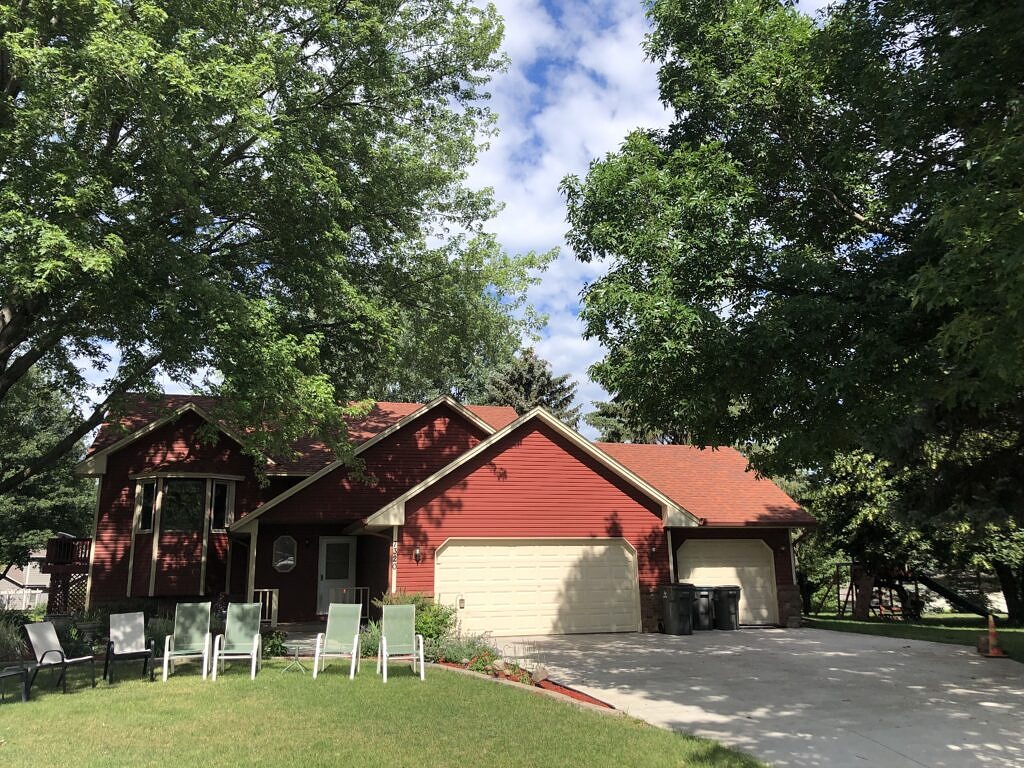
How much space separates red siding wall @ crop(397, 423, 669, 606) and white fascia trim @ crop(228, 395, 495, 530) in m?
2.62

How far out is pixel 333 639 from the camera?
11273 mm

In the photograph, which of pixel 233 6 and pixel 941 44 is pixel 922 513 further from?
pixel 233 6

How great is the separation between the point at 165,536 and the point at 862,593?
23.8m

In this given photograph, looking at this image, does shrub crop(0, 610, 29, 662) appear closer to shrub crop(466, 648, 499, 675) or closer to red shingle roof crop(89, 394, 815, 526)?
red shingle roof crop(89, 394, 815, 526)

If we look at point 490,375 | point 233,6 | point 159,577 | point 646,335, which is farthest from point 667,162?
point 490,375

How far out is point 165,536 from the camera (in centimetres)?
1945

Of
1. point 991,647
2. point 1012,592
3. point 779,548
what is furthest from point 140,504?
point 1012,592

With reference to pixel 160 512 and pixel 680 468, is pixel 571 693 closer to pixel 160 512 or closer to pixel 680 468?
pixel 680 468

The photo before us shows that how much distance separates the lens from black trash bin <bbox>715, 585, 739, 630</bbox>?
59.7 ft

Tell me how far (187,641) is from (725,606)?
1319 cm

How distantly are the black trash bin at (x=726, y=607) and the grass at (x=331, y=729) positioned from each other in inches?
403

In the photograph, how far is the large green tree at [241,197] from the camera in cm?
1066

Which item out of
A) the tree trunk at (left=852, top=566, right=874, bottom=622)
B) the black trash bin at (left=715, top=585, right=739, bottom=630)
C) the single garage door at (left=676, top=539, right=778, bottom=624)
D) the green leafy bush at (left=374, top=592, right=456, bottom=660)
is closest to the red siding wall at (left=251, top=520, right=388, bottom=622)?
the green leafy bush at (left=374, top=592, right=456, bottom=660)

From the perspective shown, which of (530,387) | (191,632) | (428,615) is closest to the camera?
(191,632)
